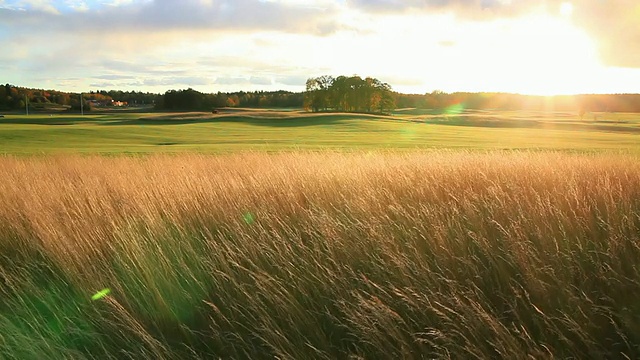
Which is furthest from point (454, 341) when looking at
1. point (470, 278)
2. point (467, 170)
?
point (467, 170)

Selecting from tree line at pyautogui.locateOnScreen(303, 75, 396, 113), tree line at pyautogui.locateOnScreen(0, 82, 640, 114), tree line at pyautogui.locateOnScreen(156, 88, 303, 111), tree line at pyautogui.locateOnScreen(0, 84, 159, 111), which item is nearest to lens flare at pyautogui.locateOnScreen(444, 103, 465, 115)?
tree line at pyautogui.locateOnScreen(0, 82, 640, 114)

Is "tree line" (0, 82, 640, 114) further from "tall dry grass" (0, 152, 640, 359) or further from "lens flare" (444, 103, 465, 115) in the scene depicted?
"tall dry grass" (0, 152, 640, 359)

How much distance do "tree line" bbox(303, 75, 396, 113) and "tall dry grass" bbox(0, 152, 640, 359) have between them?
8638cm

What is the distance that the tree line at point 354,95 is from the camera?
91.8 metres

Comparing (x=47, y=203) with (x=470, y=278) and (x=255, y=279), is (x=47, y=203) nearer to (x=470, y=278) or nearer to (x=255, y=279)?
(x=255, y=279)

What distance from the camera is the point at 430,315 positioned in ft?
11.6

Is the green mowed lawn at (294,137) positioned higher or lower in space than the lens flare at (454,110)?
lower

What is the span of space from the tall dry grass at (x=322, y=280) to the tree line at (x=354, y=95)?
86.4 m

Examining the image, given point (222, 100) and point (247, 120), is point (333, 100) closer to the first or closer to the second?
point (222, 100)

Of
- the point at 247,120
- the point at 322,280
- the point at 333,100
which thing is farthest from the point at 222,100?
the point at 322,280

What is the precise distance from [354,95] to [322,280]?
293 feet

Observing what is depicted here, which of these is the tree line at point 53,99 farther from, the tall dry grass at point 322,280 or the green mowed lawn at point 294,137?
the tall dry grass at point 322,280

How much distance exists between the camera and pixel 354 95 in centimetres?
9188

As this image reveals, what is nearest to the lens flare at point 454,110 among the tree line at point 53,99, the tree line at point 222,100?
the tree line at point 222,100
